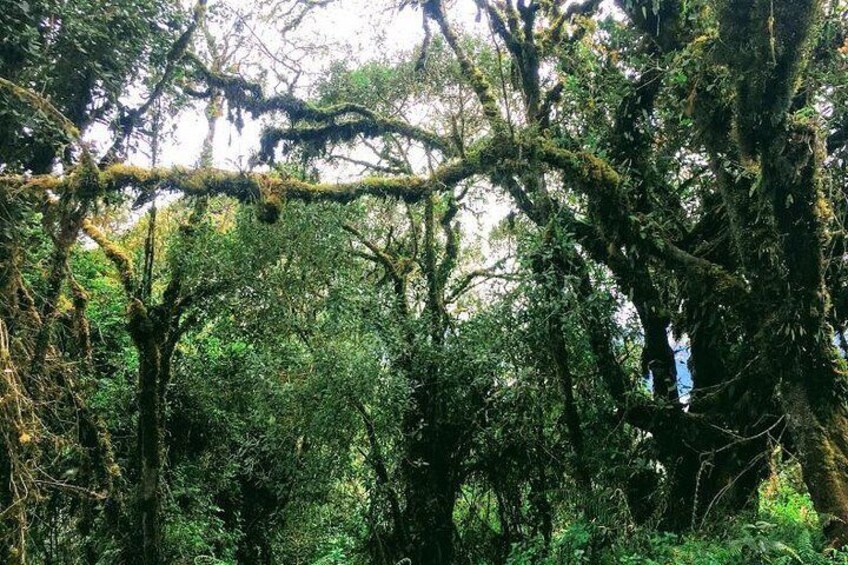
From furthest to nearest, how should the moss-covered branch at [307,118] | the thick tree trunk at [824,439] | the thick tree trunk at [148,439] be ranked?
the moss-covered branch at [307,118]
the thick tree trunk at [148,439]
the thick tree trunk at [824,439]

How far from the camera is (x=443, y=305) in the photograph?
31.4 feet

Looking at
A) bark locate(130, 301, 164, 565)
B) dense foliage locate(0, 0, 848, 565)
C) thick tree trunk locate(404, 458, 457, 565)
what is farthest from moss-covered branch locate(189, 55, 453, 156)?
thick tree trunk locate(404, 458, 457, 565)

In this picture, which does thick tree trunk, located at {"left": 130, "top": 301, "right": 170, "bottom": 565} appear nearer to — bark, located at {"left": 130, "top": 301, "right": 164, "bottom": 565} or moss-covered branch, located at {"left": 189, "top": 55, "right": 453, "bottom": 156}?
bark, located at {"left": 130, "top": 301, "right": 164, "bottom": 565}

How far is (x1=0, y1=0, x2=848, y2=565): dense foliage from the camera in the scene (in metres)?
4.91

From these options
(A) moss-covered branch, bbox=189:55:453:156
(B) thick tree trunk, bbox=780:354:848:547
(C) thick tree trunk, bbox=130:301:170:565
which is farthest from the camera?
(A) moss-covered branch, bbox=189:55:453:156

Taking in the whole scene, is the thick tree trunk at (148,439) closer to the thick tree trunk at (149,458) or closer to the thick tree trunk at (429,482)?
the thick tree trunk at (149,458)

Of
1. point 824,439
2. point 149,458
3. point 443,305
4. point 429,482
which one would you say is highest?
point 443,305

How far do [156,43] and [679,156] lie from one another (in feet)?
19.0

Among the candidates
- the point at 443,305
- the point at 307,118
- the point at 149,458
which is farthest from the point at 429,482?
the point at 307,118

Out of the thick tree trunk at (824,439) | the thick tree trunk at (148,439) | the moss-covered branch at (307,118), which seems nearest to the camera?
the thick tree trunk at (824,439)

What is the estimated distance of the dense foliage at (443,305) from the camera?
16.1 feet

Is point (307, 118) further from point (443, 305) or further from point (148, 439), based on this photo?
point (148, 439)

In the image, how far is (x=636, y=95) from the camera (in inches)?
265

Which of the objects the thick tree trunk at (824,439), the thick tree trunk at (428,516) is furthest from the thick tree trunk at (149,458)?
the thick tree trunk at (824,439)
